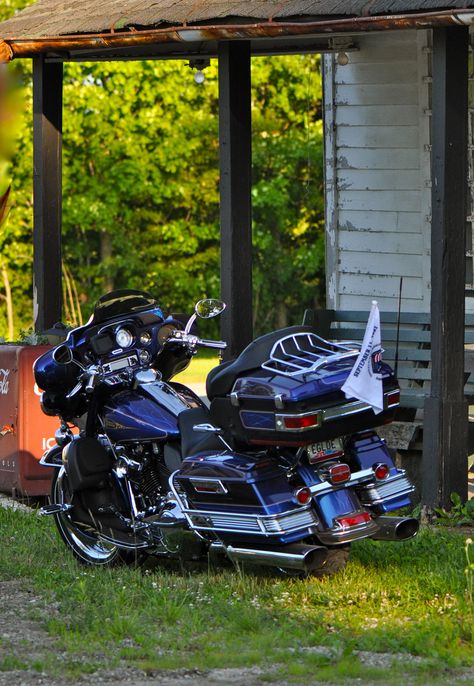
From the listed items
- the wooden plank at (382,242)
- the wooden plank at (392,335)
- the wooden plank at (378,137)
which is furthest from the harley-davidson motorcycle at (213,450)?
the wooden plank at (378,137)

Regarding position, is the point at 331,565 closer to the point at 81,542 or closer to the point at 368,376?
the point at 368,376

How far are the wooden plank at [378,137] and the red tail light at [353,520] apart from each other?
5890 mm

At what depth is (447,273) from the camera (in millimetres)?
8102

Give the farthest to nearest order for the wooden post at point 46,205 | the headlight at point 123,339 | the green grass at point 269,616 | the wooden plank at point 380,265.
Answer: the wooden plank at point 380,265
the wooden post at point 46,205
the headlight at point 123,339
the green grass at point 269,616

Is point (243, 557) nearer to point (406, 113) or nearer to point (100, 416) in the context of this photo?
point (100, 416)

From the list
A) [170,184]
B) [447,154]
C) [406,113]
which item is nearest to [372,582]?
[447,154]

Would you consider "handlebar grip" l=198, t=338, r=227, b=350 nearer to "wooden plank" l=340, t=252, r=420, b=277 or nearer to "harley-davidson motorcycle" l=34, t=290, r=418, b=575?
"harley-davidson motorcycle" l=34, t=290, r=418, b=575

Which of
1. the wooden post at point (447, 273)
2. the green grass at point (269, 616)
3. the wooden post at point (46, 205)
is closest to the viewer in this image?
the green grass at point (269, 616)

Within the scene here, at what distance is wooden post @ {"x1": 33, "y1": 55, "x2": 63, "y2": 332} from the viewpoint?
11.0 metres

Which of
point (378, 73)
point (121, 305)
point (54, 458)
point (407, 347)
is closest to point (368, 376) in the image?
point (121, 305)

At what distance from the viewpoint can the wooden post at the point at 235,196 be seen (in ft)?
30.4

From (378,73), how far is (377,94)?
6.7 inches

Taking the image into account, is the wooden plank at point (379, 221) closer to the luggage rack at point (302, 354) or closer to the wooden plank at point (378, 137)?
the wooden plank at point (378, 137)

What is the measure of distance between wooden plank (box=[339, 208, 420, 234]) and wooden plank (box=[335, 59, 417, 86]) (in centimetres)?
107
